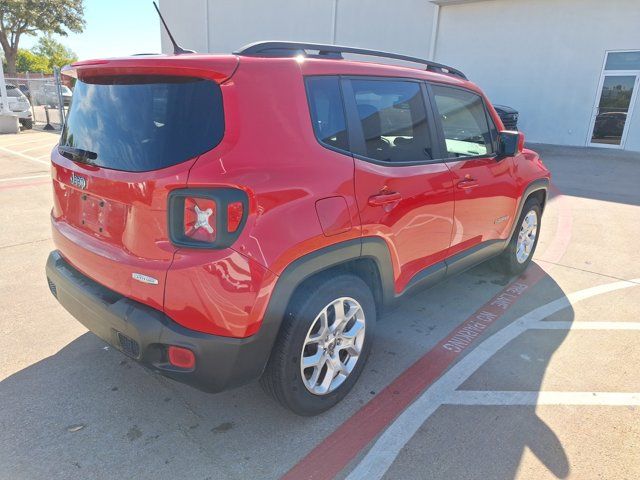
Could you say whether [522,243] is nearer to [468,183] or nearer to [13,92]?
[468,183]

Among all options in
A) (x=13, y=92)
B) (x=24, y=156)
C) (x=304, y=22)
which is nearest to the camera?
(x=24, y=156)

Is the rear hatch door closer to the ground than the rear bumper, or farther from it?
farther from it

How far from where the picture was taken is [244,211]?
2.00 metres

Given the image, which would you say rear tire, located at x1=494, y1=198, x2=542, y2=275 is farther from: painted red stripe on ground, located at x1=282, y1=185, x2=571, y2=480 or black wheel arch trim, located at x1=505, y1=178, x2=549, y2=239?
painted red stripe on ground, located at x1=282, y1=185, x2=571, y2=480

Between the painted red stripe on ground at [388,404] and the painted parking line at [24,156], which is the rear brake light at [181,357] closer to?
the painted red stripe on ground at [388,404]

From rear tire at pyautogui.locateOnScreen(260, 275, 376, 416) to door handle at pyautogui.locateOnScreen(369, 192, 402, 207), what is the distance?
0.43 meters

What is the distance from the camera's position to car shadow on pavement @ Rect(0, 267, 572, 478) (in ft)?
7.36

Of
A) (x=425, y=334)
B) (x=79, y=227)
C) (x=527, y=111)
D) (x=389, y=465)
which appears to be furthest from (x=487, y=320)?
(x=527, y=111)

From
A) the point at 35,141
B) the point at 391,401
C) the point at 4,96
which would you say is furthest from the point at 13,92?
the point at 391,401

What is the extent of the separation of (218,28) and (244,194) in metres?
26.9

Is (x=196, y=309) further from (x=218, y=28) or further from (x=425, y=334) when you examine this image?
(x=218, y=28)

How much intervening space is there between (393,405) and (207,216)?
160 cm

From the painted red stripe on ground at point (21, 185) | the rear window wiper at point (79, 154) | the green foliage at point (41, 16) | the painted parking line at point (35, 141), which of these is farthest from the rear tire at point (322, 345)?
the green foliage at point (41, 16)

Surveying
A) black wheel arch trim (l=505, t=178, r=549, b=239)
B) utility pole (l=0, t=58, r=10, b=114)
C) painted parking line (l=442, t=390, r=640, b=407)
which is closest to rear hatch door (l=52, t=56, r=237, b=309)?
painted parking line (l=442, t=390, r=640, b=407)
